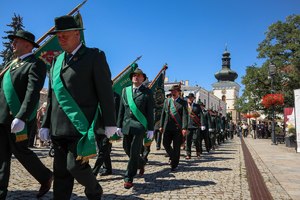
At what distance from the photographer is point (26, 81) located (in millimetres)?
4215

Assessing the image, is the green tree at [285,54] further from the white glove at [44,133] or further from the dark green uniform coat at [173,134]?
the white glove at [44,133]

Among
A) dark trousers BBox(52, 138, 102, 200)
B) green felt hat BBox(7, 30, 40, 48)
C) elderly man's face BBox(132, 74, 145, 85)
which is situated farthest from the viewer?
elderly man's face BBox(132, 74, 145, 85)

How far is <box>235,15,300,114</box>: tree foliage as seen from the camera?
35062 mm

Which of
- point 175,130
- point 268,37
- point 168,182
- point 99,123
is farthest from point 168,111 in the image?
point 268,37

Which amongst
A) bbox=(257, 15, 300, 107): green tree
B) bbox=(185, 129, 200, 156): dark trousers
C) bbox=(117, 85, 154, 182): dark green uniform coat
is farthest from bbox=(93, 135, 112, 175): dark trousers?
bbox=(257, 15, 300, 107): green tree

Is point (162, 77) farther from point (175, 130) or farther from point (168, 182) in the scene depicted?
point (168, 182)

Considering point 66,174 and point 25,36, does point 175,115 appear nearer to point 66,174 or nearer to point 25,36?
point 25,36

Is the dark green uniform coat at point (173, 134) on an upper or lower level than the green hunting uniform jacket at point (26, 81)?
lower

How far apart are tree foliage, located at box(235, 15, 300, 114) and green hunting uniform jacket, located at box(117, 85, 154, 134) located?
31.0 metres

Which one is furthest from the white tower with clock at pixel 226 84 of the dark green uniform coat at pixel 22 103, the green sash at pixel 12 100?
the green sash at pixel 12 100

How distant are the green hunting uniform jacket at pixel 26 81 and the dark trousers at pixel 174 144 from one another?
4.36 m

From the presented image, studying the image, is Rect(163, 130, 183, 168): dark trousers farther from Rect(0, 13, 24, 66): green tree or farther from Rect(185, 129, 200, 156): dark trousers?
Rect(0, 13, 24, 66): green tree

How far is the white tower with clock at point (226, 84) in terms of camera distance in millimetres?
123812

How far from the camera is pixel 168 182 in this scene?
20.7 ft
